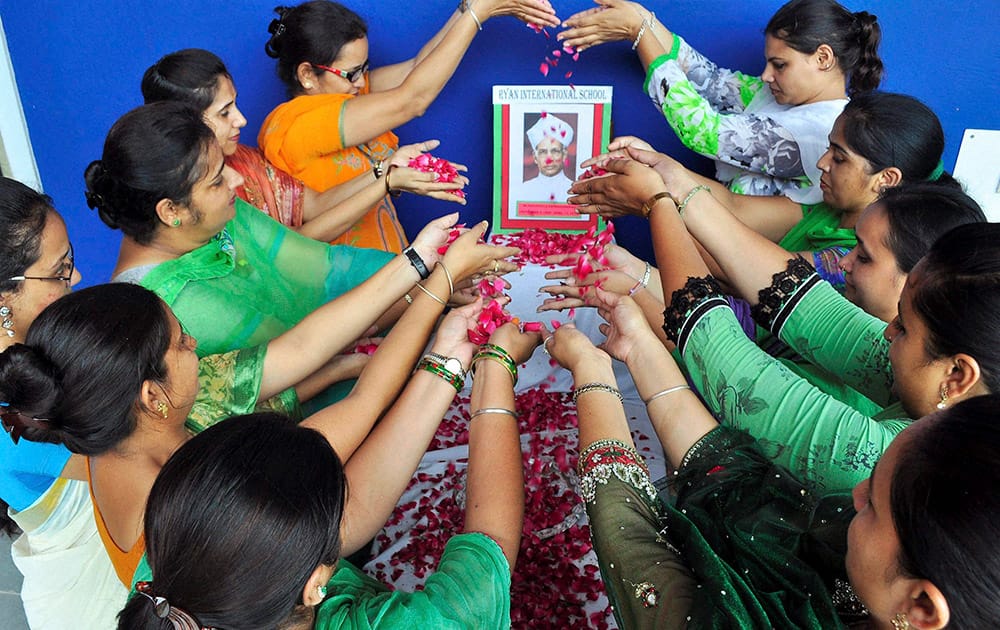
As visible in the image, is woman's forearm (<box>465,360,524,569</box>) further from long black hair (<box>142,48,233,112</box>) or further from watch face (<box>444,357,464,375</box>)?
long black hair (<box>142,48,233,112</box>)

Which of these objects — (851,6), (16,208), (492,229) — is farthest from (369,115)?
(851,6)

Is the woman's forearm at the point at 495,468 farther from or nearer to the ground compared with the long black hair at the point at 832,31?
nearer to the ground

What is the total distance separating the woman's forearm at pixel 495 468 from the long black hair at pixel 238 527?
0.31 m

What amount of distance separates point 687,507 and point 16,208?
1547 mm

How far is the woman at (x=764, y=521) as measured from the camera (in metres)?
0.66

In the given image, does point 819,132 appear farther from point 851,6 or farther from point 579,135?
point 579,135

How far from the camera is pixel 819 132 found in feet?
7.08

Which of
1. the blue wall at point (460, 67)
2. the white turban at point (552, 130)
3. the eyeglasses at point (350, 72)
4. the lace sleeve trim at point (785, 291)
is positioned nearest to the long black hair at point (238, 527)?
the lace sleeve trim at point (785, 291)

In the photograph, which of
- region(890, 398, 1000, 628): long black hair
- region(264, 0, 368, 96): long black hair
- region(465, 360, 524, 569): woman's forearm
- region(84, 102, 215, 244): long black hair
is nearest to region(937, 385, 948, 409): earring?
region(890, 398, 1000, 628): long black hair

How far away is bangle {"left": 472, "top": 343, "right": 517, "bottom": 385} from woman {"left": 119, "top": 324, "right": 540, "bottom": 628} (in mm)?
383

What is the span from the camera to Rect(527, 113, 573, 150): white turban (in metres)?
2.64

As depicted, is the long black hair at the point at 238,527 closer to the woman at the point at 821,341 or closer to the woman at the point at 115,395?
the woman at the point at 115,395

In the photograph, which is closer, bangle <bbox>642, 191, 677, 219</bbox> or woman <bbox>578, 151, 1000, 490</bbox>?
woman <bbox>578, 151, 1000, 490</bbox>

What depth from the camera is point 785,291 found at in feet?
4.96
